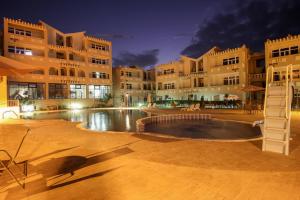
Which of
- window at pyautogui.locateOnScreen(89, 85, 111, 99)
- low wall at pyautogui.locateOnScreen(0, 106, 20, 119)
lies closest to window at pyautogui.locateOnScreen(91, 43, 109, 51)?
window at pyautogui.locateOnScreen(89, 85, 111, 99)

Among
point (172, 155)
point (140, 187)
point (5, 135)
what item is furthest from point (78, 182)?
point (5, 135)

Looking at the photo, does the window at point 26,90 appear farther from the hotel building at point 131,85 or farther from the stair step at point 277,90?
the stair step at point 277,90

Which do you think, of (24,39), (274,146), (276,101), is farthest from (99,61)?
(274,146)

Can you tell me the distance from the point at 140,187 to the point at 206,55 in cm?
3130

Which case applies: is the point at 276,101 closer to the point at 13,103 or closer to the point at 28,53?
the point at 13,103

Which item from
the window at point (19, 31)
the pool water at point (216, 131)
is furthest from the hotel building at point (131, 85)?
the pool water at point (216, 131)

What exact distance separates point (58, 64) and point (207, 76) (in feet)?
80.2

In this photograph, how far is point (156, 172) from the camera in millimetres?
4062

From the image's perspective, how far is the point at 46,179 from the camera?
12.4 feet

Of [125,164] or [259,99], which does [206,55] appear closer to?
[259,99]

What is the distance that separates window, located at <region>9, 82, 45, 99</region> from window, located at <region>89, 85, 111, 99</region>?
323 inches

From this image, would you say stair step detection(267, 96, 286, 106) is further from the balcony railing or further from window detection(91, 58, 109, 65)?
window detection(91, 58, 109, 65)

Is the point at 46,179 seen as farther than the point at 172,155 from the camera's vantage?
No

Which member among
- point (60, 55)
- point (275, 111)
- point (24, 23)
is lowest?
point (275, 111)
